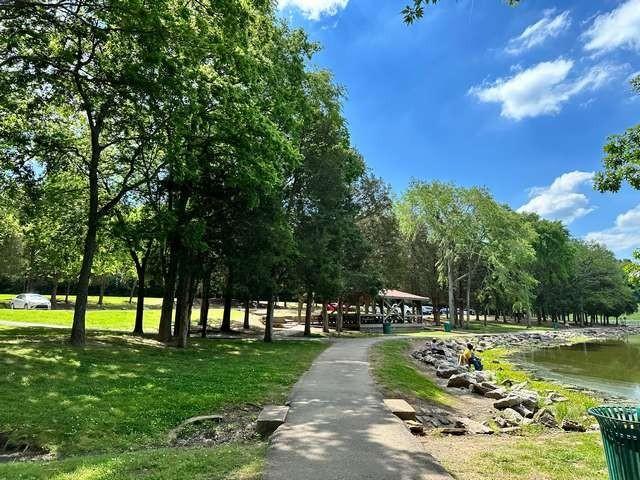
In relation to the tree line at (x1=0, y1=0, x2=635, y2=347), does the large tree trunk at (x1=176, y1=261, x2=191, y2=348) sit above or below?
below

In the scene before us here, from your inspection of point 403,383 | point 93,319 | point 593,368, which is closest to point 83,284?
point 403,383

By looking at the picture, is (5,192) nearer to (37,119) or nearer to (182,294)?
(37,119)

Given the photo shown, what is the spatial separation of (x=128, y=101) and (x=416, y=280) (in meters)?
37.9

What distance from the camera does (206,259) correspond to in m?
21.3

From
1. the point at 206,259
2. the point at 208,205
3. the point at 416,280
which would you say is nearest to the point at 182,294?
the point at 206,259

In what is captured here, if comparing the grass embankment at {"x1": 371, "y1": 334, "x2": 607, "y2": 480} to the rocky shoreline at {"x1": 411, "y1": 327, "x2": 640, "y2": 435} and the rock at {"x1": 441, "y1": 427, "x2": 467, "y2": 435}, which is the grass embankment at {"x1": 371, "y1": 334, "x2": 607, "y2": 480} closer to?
the rock at {"x1": 441, "y1": 427, "x2": 467, "y2": 435}

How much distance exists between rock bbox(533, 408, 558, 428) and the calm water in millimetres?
7022

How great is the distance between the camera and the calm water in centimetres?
1853

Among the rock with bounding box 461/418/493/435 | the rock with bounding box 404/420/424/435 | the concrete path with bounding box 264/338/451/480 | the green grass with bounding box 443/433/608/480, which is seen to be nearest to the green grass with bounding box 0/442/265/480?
the concrete path with bounding box 264/338/451/480

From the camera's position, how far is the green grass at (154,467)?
16.3 ft

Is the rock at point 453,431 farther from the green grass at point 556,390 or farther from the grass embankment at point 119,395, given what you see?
the green grass at point 556,390

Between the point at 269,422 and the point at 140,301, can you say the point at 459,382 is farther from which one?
the point at 140,301

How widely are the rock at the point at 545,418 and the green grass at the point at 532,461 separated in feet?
8.08

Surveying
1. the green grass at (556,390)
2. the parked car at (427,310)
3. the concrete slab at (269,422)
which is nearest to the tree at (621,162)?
the green grass at (556,390)
